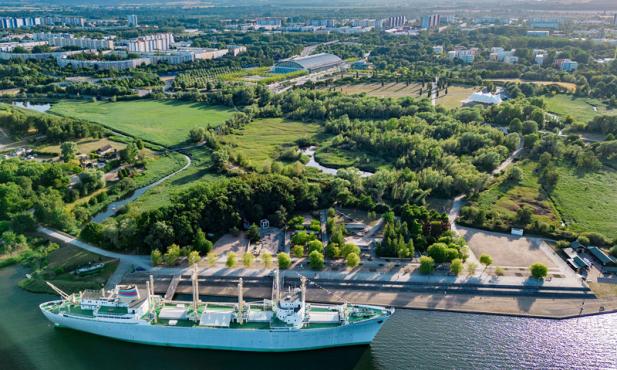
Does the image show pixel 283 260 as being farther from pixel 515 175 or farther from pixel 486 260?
pixel 515 175

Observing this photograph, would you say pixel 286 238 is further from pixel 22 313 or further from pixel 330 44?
pixel 330 44

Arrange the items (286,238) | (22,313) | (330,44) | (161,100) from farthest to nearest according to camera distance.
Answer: (330,44), (161,100), (286,238), (22,313)

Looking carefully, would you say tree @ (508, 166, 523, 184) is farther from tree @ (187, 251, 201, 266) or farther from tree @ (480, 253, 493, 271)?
tree @ (187, 251, 201, 266)

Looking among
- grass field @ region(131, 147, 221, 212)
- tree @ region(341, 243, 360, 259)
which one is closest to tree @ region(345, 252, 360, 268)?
tree @ region(341, 243, 360, 259)

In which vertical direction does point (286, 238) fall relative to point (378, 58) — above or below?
below

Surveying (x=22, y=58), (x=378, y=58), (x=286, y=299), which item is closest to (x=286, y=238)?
(x=286, y=299)

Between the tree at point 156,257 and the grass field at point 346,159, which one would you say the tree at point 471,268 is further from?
the tree at point 156,257

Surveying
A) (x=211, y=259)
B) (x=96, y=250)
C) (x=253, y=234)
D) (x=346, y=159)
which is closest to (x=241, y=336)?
(x=211, y=259)

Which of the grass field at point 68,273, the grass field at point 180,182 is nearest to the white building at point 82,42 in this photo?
the grass field at point 180,182
